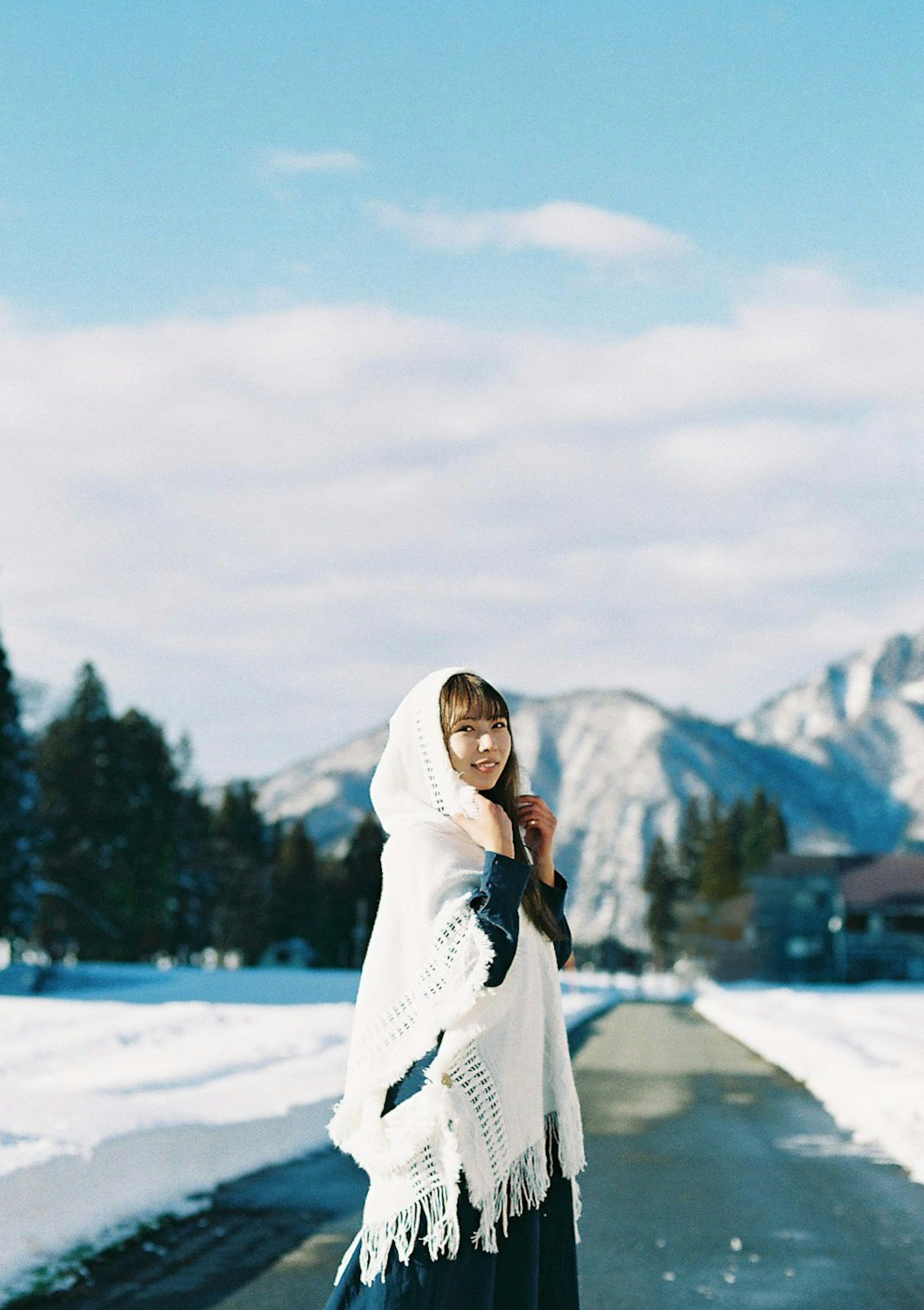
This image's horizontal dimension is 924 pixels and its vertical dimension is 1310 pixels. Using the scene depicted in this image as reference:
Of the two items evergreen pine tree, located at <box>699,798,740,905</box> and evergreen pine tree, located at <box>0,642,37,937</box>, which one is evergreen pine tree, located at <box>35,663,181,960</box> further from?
evergreen pine tree, located at <box>699,798,740,905</box>

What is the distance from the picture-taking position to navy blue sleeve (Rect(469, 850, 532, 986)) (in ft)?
12.1

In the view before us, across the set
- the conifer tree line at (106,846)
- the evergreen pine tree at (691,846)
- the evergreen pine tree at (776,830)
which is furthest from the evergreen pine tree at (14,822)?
the evergreen pine tree at (691,846)

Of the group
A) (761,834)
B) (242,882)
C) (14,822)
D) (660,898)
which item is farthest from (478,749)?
(660,898)

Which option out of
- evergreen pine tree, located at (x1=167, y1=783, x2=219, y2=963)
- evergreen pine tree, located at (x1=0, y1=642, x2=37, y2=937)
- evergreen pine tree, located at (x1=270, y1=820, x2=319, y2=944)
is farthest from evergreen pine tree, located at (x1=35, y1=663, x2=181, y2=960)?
evergreen pine tree, located at (x1=270, y1=820, x2=319, y2=944)

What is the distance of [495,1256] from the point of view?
3.80m

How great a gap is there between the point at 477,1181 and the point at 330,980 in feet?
198

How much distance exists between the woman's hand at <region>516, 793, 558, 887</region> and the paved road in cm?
350

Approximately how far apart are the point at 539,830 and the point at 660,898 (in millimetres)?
172207

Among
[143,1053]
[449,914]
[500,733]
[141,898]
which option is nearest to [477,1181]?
[449,914]

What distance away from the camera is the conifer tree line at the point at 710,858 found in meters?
150

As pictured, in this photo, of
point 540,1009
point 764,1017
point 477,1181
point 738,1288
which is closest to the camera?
point 477,1181

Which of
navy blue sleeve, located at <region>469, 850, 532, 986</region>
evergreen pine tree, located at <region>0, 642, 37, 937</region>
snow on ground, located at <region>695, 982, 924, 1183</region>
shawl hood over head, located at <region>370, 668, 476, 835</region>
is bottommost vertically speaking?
snow on ground, located at <region>695, 982, 924, 1183</region>

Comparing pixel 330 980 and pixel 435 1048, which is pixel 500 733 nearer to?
pixel 435 1048

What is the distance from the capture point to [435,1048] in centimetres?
382
